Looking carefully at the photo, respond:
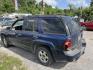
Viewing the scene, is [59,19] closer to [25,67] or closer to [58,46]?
[58,46]

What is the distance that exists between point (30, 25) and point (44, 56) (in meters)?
1.40

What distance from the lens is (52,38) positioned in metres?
5.53

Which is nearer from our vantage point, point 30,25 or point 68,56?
point 68,56

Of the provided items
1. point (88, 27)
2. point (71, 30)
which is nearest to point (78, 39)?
point (71, 30)

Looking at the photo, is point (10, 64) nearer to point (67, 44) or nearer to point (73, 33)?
point (67, 44)

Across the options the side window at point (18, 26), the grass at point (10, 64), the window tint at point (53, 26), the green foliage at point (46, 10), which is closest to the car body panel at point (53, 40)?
the window tint at point (53, 26)

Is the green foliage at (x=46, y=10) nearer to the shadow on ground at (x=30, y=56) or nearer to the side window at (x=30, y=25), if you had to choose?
the shadow on ground at (x=30, y=56)

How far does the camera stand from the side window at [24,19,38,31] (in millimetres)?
6255

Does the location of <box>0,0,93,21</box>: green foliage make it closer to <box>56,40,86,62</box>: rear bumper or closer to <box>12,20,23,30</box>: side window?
<box>12,20,23,30</box>: side window

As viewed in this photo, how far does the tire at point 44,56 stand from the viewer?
19.0ft

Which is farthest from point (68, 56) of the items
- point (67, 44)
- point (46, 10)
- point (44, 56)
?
point (46, 10)

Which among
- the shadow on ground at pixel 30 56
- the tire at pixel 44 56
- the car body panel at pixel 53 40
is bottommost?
the shadow on ground at pixel 30 56

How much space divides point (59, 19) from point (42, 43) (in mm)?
1068

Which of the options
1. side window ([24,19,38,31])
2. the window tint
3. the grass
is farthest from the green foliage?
the grass
